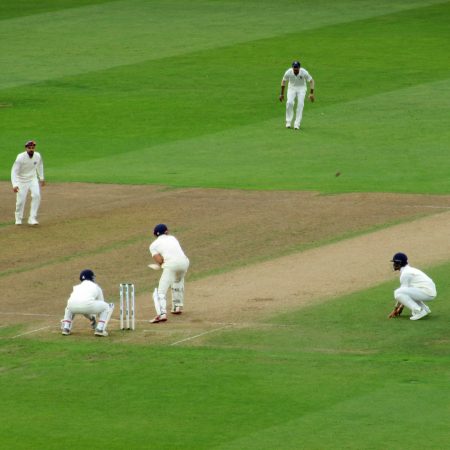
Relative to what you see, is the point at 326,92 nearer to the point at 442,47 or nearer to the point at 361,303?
the point at 442,47

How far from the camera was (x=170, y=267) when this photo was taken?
26.4 meters

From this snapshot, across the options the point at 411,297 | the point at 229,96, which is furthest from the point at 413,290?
the point at 229,96

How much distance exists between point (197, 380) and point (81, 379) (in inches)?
71.1

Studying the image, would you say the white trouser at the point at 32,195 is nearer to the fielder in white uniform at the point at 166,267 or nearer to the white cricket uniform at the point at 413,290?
the fielder in white uniform at the point at 166,267

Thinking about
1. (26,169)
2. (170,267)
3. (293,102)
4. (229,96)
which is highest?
(229,96)

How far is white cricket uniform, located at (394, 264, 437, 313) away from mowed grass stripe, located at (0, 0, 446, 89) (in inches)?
1227

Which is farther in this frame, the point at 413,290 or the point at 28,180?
the point at 28,180

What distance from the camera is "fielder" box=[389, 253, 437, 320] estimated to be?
84.4 feet

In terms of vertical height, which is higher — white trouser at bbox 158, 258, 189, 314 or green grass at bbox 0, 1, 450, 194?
green grass at bbox 0, 1, 450, 194

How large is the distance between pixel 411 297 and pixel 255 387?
175 inches

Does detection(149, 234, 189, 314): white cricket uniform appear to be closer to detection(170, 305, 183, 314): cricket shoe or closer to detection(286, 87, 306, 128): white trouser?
detection(170, 305, 183, 314): cricket shoe

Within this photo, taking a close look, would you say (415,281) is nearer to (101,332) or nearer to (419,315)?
(419,315)

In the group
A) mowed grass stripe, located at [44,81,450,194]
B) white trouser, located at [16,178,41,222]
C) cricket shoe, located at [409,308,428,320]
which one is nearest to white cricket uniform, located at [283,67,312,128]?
mowed grass stripe, located at [44,81,450,194]

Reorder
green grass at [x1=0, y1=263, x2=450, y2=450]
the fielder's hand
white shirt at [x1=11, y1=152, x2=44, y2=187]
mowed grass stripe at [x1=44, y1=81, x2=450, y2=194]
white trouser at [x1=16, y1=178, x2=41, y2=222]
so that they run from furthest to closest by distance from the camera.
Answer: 1. mowed grass stripe at [x1=44, y1=81, x2=450, y2=194]
2. white trouser at [x1=16, y1=178, x2=41, y2=222]
3. white shirt at [x1=11, y1=152, x2=44, y2=187]
4. the fielder's hand
5. green grass at [x1=0, y1=263, x2=450, y2=450]
